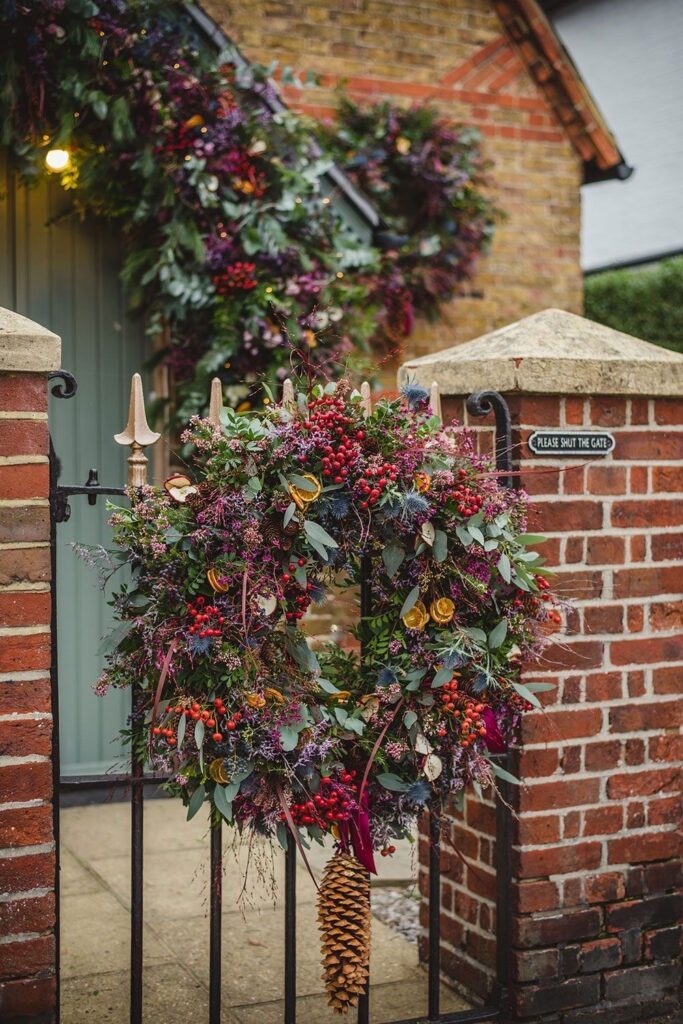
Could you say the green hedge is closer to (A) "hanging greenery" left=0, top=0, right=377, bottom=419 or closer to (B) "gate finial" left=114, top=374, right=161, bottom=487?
(A) "hanging greenery" left=0, top=0, right=377, bottom=419

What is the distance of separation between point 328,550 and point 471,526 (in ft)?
1.12

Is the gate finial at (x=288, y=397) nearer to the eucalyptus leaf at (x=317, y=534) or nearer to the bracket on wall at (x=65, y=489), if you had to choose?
the eucalyptus leaf at (x=317, y=534)

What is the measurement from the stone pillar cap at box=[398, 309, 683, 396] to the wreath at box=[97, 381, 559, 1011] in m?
0.37

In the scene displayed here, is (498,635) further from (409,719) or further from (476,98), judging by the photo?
(476,98)

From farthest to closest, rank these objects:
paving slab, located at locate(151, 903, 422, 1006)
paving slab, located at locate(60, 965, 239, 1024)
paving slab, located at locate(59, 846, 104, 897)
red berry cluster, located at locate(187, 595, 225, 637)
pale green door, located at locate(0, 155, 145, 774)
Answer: pale green door, located at locate(0, 155, 145, 774) < paving slab, located at locate(59, 846, 104, 897) < paving slab, located at locate(151, 903, 422, 1006) < paving slab, located at locate(60, 965, 239, 1024) < red berry cluster, located at locate(187, 595, 225, 637)

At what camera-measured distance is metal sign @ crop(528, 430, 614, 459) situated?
2959mm

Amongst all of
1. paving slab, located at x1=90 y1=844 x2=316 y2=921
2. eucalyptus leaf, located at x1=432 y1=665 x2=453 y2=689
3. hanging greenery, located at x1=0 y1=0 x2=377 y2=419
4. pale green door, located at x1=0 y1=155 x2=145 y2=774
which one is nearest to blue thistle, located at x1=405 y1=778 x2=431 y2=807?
eucalyptus leaf, located at x1=432 y1=665 x2=453 y2=689

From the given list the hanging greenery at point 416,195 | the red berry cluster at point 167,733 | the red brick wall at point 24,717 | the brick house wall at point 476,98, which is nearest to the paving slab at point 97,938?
the red brick wall at point 24,717

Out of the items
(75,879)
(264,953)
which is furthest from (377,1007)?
(75,879)

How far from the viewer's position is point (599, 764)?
3.06 m

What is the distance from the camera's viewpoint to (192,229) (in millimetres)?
4996

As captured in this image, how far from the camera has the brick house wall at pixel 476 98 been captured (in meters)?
6.14

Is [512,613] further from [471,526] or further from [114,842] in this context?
[114,842]

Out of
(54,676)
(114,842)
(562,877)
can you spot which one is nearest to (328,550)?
(54,676)
